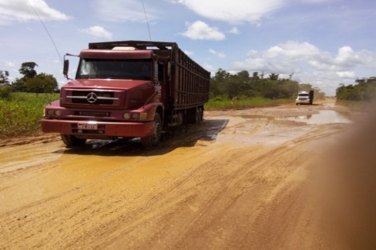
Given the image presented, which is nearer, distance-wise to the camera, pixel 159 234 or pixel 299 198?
pixel 159 234

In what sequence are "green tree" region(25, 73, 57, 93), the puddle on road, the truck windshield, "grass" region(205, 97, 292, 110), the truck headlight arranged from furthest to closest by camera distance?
"green tree" region(25, 73, 57, 93)
"grass" region(205, 97, 292, 110)
the puddle on road
the truck windshield
the truck headlight

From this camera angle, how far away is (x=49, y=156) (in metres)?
9.42

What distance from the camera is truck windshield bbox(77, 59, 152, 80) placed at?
1091 cm

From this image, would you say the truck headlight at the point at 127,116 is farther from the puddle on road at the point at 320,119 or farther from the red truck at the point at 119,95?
the puddle on road at the point at 320,119

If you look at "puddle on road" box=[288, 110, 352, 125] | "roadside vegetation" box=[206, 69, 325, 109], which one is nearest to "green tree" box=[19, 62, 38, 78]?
"roadside vegetation" box=[206, 69, 325, 109]

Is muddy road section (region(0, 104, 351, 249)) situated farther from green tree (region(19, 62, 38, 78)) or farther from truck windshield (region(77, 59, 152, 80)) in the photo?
green tree (region(19, 62, 38, 78))

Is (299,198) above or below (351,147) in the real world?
below

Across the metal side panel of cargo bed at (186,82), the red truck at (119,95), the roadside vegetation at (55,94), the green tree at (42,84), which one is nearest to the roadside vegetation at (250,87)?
the roadside vegetation at (55,94)

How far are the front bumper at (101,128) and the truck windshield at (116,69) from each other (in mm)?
1479

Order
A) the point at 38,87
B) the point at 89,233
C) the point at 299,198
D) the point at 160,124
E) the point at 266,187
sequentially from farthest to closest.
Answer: the point at 38,87
the point at 160,124
the point at 266,187
the point at 299,198
the point at 89,233

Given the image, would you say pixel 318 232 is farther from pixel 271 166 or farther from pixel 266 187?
pixel 271 166

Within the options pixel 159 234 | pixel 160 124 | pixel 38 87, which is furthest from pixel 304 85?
pixel 159 234

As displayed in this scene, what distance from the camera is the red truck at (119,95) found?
9.94 meters

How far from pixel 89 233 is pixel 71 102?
597 centimetres
